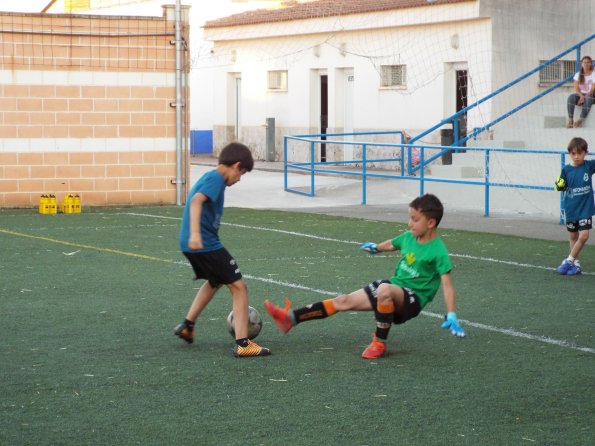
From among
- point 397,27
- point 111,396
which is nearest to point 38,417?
point 111,396

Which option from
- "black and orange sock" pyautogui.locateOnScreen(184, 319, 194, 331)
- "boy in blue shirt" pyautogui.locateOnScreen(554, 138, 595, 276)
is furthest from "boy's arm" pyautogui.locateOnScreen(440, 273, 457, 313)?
"boy in blue shirt" pyautogui.locateOnScreen(554, 138, 595, 276)

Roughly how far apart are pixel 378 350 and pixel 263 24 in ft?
89.0

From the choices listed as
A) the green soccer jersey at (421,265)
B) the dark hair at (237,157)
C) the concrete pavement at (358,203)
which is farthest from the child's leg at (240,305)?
the concrete pavement at (358,203)

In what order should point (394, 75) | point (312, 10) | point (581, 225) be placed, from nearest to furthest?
point (581, 225) < point (394, 75) < point (312, 10)

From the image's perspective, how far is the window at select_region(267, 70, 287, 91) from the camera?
33656 mm

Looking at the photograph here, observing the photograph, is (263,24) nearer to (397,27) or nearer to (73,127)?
(397,27)

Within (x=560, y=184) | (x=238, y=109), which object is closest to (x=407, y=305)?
(x=560, y=184)

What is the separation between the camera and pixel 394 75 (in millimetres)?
29016

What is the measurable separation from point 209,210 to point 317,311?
1.02m

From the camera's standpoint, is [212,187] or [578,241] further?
[578,241]

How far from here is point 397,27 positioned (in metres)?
28.4

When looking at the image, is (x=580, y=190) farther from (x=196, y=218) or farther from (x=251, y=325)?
(x=196, y=218)

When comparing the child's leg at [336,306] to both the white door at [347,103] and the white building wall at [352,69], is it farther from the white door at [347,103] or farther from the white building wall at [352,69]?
the white door at [347,103]

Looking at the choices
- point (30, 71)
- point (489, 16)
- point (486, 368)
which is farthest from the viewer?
point (489, 16)
